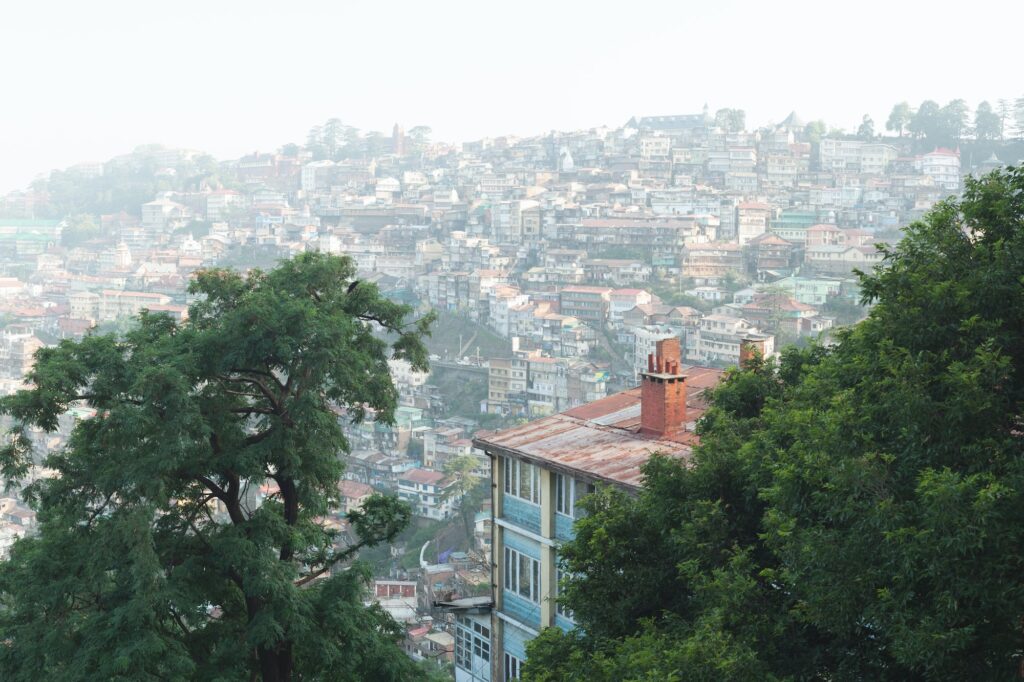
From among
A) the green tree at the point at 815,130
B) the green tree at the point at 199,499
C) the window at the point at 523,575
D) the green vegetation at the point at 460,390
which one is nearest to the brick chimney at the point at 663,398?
the window at the point at 523,575

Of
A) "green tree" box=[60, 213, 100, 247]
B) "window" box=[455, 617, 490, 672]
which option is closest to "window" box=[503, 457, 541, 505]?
"window" box=[455, 617, 490, 672]

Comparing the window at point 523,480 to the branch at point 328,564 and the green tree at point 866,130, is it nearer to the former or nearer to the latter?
the branch at point 328,564

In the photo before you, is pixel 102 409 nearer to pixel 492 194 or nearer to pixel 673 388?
pixel 673 388

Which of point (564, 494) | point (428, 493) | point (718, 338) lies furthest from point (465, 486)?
point (564, 494)

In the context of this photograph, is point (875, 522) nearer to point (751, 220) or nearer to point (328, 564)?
point (328, 564)

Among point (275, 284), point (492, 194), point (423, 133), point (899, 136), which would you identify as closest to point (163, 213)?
point (423, 133)

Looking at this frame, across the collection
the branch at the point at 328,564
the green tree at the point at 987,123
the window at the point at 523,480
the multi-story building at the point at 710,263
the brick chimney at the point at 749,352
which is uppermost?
the green tree at the point at 987,123
